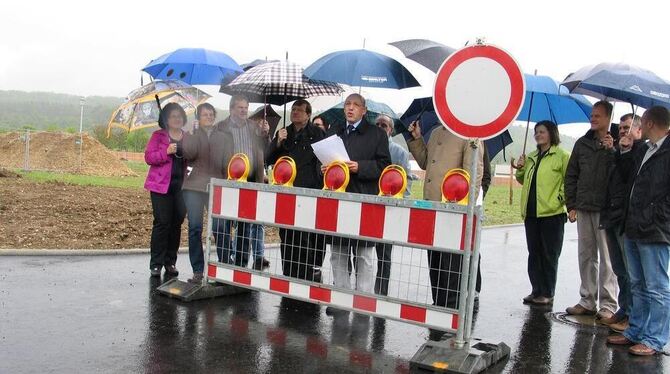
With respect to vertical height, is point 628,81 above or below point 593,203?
above

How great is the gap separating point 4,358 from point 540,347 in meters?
4.17

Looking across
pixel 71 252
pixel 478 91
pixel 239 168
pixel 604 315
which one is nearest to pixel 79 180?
pixel 71 252

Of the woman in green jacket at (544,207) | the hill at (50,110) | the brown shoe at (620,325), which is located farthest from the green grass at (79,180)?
the hill at (50,110)

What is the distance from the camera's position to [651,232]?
523 centimetres

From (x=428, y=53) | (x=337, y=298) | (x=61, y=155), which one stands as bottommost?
(x=61, y=155)

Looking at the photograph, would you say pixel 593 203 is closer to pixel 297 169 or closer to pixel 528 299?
pixel 528 299

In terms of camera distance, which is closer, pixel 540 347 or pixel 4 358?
pixel 4 358

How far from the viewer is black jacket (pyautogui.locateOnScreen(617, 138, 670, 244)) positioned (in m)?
5.19

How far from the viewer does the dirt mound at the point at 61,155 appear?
1284 inches

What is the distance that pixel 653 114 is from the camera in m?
5.36

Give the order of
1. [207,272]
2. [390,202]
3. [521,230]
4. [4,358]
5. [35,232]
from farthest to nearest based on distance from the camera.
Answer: [521,230], [35,232], [207,272], [390,202], [4,358]

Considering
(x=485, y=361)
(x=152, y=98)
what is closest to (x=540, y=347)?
(x=485, y=361)

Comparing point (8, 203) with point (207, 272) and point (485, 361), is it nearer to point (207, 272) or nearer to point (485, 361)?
point (207, 272)

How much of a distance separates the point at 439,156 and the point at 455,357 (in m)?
2.29
